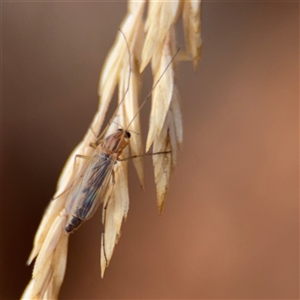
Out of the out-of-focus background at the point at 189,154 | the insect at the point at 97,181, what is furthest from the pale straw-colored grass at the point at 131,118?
the out-of-focus background at the point at 189,154

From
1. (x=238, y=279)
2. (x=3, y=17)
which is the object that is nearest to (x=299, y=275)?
(x=238, y=279)

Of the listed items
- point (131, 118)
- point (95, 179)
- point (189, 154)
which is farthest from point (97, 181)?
point (189, 154)

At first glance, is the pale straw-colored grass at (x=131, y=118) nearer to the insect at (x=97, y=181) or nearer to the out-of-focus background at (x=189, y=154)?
the insect at (x=97, y=181)

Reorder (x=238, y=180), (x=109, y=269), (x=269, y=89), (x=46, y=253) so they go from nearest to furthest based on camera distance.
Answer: (x=46, y=253)
(x=269, y=89)
(x=238, y=180)
(x=109, y=269)

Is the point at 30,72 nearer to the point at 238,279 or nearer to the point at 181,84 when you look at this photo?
the point at 181,84

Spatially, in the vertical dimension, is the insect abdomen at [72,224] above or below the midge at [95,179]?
below

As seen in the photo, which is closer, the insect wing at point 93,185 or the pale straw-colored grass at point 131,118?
the pale straw-colored grass at point 131,118

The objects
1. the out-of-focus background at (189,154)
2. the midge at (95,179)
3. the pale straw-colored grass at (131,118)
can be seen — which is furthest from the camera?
the out-of-focus background at (189,154)
